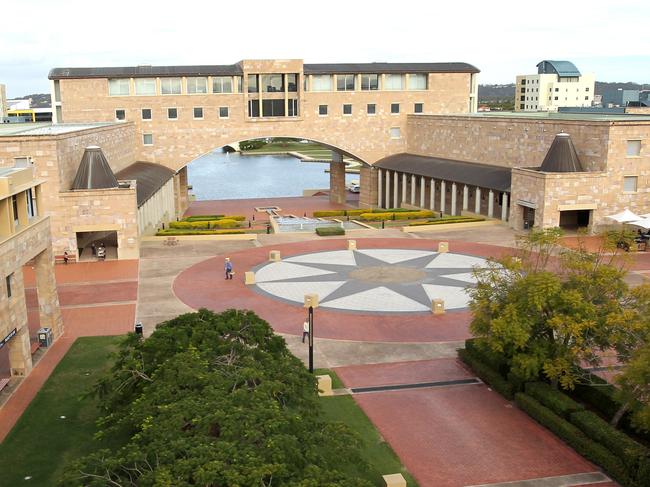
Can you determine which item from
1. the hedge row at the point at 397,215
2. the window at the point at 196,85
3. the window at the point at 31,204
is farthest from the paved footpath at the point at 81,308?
the window at the point at 196,85

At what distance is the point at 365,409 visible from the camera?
24.4 m

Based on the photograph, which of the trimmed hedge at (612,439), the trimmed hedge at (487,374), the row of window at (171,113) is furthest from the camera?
the row of window at (171,113)

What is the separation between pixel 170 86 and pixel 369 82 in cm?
2192

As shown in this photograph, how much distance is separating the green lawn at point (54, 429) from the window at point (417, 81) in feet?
191

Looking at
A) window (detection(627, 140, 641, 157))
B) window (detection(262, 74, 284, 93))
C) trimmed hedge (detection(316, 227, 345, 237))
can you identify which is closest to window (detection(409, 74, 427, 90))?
window (detection(262, 74, 284, 93))

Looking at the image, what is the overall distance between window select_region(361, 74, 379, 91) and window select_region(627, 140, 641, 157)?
32.6m

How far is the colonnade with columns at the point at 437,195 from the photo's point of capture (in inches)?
2426

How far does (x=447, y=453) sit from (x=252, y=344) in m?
6.88

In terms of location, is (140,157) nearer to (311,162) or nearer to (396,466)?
(396,466)

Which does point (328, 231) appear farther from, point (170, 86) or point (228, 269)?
point (170, 86)

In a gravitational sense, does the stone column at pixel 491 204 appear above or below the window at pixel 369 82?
below

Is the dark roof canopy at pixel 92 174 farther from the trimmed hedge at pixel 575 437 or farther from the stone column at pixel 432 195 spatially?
the trimmed hedge at pixel 575 437

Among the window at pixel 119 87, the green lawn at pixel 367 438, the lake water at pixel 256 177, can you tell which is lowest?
the lake water at pixel 256 177

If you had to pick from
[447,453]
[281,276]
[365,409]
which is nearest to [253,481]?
[447,453]
